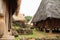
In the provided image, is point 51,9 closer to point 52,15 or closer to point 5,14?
point 52,15

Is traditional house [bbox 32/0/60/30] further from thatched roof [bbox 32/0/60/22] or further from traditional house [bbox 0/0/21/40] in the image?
traditional house [bbox 0/0/21/40]

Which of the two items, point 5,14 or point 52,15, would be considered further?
point 52,15

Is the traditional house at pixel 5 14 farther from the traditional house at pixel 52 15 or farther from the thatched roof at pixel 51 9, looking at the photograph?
the traditional house at pixel 52 15

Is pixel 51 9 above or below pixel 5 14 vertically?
above

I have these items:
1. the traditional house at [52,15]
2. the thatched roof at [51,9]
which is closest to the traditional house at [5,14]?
the thatched roof at [51,9]

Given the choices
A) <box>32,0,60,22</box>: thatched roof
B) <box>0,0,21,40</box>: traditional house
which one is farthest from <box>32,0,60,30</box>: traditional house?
<box>0,0,21,40</box>: traditional house

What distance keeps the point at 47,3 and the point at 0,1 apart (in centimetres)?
1336

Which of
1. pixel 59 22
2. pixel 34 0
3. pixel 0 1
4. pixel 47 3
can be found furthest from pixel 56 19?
pixel 34 0

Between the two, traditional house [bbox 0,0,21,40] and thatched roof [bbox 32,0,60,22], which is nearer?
traditional house [bbox 0,0,21,40]

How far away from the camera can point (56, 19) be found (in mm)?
17375

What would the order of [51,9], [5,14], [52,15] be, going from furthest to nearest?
[51,9]
[52,15]
[5,14]

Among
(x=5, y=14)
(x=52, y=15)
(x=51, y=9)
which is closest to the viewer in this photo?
(x=5, y=14)

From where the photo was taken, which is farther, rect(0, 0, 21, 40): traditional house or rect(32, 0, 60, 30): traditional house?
rect(32, 0, 60, 30): traditional house

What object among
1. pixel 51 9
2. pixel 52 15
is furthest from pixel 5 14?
pixel 51 9
